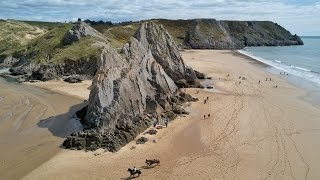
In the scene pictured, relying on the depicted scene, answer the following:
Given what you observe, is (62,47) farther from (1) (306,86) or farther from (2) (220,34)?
(2) (220,34)

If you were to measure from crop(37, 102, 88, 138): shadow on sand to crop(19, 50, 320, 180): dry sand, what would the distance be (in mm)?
5008

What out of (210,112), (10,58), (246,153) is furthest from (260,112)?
(10,58)

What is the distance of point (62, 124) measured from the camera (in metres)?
39.6

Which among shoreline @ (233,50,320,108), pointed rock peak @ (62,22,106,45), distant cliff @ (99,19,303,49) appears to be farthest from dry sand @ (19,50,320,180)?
distant cliff @ (99,19,303,49)

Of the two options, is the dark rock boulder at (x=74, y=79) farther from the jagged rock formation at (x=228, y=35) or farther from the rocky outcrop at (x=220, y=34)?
the jagged rock formation at (x=228, y=35)

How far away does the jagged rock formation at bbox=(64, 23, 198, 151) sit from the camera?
3375 cm

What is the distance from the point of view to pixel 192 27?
547ft

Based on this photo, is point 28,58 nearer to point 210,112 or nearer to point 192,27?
point 210,112

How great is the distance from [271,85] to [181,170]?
39972 millimetres

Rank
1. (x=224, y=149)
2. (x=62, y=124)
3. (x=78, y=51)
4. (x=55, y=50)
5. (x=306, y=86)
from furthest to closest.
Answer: (x=55, y=50), (x=78, y=51), (x=306, y=86), (x=62, y=124), (x=224, y=149)

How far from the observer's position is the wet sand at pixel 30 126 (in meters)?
30.6

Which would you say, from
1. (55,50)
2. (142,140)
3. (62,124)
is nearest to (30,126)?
(62,124)

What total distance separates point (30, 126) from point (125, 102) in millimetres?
10200

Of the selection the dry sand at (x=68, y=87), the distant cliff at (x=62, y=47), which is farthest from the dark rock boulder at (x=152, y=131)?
the distant cliff at (x=62, y=47)
